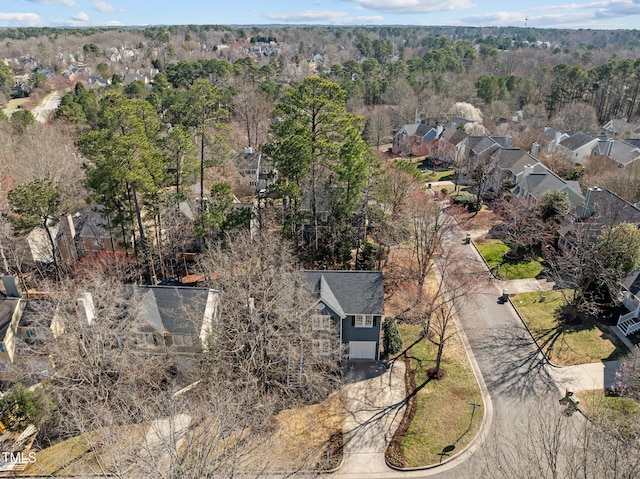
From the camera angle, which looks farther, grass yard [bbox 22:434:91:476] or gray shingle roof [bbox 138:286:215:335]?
gray shingle roof [bbox 138:286:215:335]

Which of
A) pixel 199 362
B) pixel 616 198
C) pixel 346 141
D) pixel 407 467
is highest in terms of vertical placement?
pixel 346 141

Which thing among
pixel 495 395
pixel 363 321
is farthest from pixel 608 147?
pixel 363 321

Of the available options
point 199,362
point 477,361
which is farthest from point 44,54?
point 477,361

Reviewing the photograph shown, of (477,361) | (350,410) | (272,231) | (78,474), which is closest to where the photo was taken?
(78,474)

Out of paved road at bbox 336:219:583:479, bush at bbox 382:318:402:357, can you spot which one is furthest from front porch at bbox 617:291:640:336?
bush at bbox 382:318:402:357

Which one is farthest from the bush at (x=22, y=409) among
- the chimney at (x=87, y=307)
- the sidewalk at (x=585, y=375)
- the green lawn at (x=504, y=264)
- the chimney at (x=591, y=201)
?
the chimney at (x=591, y=201)

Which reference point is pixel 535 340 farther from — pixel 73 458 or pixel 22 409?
pixel 22 409

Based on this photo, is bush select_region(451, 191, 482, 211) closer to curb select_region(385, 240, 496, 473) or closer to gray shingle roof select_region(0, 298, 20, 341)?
curb select_region(385, 240, 496, 473)

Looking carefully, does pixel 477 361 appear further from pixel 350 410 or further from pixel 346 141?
pixel 346 141
